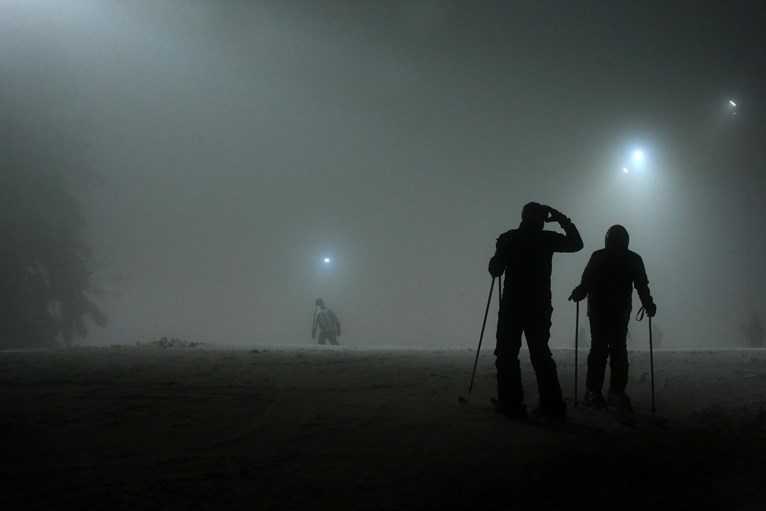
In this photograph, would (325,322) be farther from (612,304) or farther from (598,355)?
(612,304)

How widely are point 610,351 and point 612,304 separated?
0.58 metres

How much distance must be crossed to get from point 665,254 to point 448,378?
302 feet

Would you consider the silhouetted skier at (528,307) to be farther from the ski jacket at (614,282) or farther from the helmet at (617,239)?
the helmet at (617,239)

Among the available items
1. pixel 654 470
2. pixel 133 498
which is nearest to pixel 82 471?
pixel 133 498

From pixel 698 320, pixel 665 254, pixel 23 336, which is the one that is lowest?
pixel 23 336

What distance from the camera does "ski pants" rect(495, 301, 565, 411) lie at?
4695mm

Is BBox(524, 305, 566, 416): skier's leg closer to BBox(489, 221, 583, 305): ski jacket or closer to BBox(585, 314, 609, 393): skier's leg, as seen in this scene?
BBox(489, 221, 583, 305): ski jacket

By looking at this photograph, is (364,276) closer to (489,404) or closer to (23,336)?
(23,336)

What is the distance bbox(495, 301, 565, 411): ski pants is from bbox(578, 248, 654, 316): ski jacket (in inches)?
52.8

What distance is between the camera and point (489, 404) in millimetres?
5168

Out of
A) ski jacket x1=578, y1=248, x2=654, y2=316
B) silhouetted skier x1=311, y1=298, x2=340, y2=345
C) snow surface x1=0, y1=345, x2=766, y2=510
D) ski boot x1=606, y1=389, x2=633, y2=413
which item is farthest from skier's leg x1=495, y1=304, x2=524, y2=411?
silhouetted skier x1=311, y1=298, x2=340, y2=345

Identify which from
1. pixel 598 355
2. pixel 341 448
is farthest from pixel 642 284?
pixel 341 448

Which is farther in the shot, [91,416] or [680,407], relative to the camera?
[680,407]

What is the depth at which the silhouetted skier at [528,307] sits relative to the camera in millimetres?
4711
